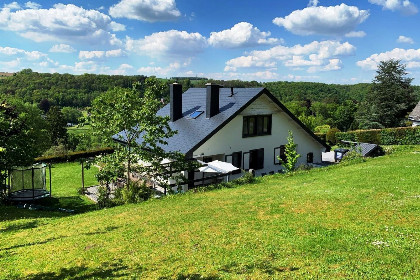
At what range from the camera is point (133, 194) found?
15.9 meters

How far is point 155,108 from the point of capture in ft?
56.1

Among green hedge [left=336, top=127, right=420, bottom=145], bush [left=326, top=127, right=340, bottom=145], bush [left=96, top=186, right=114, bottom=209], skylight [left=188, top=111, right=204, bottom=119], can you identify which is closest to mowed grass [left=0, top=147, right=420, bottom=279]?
bush [left=96, top=186, right=114, bottom=209]

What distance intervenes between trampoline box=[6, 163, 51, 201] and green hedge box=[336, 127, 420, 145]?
3689cm

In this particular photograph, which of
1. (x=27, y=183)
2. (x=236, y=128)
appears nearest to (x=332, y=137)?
(x=236, y=128)

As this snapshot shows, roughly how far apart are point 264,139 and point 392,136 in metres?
22.8

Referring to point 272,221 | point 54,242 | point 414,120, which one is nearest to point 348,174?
point 272,221

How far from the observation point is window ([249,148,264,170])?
82.8 ft

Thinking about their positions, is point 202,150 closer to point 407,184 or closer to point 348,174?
point 348,174

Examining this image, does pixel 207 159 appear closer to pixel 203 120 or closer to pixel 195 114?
pixel 203 120

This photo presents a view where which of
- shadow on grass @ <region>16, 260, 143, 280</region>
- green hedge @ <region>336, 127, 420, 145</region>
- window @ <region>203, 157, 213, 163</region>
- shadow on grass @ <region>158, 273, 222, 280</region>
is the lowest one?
shadow on grass @ <region>16, 260, 143, 280</region>

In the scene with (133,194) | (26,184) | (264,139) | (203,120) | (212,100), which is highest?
(212,100)

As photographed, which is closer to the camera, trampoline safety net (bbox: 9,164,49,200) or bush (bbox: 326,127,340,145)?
trampoline safety net (bbox: 9,164,49,200)

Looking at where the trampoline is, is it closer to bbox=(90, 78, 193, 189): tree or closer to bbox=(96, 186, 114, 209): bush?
bbox=(96, 186, 114, 209): bush

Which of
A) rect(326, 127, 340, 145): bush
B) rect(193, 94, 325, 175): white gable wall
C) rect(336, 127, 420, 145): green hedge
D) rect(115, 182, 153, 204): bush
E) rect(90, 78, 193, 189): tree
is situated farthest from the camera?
rect(326, 127, 340, 145): bush
